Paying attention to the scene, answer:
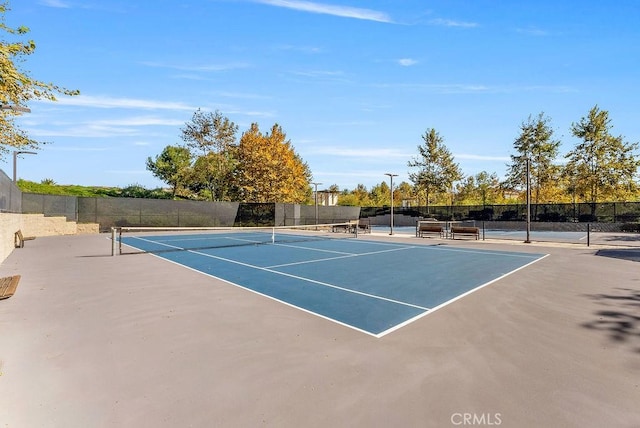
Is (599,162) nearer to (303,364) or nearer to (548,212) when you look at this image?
(548,212)

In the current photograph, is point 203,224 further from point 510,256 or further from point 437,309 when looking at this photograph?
point 437,309

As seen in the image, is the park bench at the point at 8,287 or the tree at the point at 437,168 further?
the tree at the point at 437,168

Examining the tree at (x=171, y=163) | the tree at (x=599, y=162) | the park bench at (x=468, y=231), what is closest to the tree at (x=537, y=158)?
the tree at (x=599, y=162)

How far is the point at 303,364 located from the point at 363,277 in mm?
5707

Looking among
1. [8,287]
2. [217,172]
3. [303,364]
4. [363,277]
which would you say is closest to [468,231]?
[363,277]

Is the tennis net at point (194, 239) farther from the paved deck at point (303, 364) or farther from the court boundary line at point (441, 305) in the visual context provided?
the court boundary line at point (441, 305)

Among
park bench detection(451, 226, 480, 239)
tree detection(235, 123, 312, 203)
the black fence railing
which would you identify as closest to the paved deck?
park bench detection(451, 226, 480, 239)

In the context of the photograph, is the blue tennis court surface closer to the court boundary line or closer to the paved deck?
the court boundary line

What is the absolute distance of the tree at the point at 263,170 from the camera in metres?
41.7

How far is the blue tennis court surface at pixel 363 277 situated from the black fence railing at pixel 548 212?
25152 mm

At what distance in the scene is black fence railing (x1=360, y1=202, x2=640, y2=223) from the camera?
102ft

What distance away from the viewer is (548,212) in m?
36.3

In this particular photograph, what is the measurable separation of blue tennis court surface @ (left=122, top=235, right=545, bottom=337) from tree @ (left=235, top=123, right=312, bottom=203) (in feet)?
88.9

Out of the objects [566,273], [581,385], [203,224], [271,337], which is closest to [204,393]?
[271,337]
